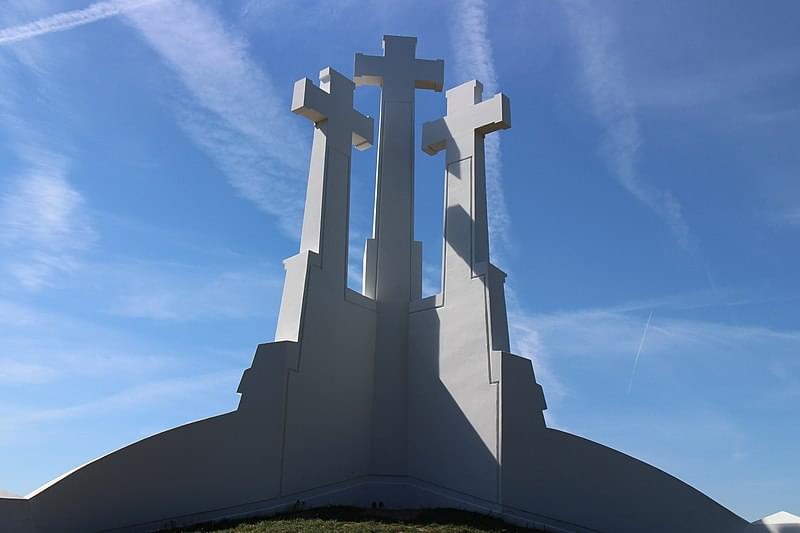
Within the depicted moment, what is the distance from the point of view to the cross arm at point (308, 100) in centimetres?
1831

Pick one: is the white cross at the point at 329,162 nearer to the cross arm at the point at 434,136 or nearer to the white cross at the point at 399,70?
the white cross at the point at 399,70

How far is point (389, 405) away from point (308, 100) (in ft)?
21.1

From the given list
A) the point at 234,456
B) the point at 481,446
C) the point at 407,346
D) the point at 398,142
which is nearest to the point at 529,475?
the point at 481,446

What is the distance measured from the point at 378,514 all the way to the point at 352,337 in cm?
383

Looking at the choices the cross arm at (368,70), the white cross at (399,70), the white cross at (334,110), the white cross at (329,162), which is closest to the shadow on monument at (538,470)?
the white cross at (329,162)

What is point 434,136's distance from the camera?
1931 centimetres

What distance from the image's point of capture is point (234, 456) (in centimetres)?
1510

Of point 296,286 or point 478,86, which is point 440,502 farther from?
point 478,86

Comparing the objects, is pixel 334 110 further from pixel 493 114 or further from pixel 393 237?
pixel 493 114

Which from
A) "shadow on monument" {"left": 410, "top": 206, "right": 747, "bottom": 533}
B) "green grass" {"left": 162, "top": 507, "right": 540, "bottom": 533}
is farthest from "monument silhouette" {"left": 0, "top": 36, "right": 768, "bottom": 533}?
"green grass" {"left": 162, "top": 507, "right": 540, "bottom": 533}

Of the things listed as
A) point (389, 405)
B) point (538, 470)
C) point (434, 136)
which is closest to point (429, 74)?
point (434, 136)

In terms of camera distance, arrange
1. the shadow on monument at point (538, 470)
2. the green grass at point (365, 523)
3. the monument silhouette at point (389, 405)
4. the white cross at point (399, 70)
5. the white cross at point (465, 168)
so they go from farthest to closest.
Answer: the white cross at point (399, 70)
the white cross at point (465, 168)
the shadow on monument at point (538, 470)
the monument silhouette at point (389, 405)
the green grass at point (365, 523)

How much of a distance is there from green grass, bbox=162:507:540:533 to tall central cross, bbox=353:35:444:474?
2.22 meters

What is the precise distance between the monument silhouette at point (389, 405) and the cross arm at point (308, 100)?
0.11ft
